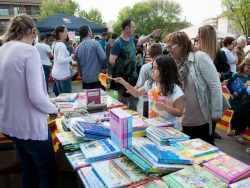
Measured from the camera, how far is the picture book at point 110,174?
112cm

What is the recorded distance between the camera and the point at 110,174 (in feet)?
3.93

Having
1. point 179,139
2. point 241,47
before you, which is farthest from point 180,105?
point 241,47

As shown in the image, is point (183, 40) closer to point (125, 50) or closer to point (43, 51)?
point (125, 50)

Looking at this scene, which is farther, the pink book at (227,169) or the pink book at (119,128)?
the pink book at (119,128)

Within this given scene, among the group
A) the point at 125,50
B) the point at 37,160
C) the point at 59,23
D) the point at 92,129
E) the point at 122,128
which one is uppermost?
the point at 59,23

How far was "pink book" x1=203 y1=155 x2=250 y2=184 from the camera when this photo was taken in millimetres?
1099

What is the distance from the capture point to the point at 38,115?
1597 mm

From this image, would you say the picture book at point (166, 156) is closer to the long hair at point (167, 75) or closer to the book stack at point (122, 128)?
the book stack at point (122, 128)

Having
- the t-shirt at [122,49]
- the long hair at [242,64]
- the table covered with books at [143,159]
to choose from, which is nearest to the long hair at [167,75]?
the table covered with books at [143,159]

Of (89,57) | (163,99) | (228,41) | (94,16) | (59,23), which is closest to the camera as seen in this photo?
(163,99)

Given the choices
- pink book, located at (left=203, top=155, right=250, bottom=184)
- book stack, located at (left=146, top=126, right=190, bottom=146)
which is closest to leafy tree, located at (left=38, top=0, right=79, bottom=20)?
book stack, located at (left=146, top=126, right=190, bottom=146)

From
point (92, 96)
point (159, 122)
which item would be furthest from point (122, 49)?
point (159, 122)

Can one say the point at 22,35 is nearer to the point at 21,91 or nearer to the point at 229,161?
the point at 21,91

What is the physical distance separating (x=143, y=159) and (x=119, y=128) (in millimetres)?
252
